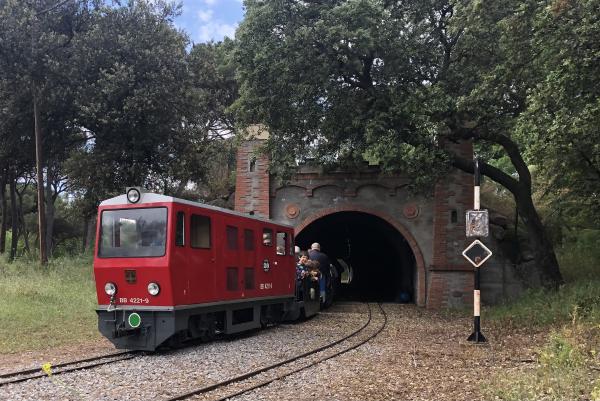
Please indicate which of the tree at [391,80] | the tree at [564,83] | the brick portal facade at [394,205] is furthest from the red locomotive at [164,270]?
the brick portal facade at [394,205]

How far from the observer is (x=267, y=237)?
1314 cm

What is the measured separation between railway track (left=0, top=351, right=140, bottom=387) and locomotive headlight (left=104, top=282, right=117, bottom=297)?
101cm

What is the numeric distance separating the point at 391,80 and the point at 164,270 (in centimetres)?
933

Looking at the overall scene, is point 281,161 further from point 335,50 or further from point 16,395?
point 16,395

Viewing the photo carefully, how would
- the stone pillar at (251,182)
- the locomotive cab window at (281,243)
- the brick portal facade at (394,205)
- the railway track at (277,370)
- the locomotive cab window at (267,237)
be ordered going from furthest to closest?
the stone pillar at (251,182)
the brick portal facade at (394,205)
the locomotive cab window at (281,243)
the locomotive cab window at (267,237)
the railway track at (277,370)

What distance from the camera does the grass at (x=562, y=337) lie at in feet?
20.7

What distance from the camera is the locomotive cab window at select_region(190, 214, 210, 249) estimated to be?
10070 mm

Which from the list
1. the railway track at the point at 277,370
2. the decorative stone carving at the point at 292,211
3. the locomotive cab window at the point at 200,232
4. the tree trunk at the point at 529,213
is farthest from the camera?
the decorative stone carving at the point at 292,211

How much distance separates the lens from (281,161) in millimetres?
17734

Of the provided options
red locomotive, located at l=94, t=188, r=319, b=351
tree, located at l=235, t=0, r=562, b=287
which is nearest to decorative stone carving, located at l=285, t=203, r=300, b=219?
tree, located at l=235, t=0, r=562, b=287

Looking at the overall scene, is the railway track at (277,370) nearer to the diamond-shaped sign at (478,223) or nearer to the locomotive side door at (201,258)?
the locomotive side door at (201,258)

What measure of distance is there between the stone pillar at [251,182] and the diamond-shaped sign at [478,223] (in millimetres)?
11001

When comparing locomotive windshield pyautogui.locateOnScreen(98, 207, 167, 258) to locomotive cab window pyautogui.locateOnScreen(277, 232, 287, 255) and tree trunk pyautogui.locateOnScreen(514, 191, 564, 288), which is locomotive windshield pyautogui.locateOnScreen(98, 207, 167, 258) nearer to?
locomotive cab window pyautogui.locateOnScreen(277, 232, 287, 255)

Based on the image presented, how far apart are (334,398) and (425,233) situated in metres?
14.6
